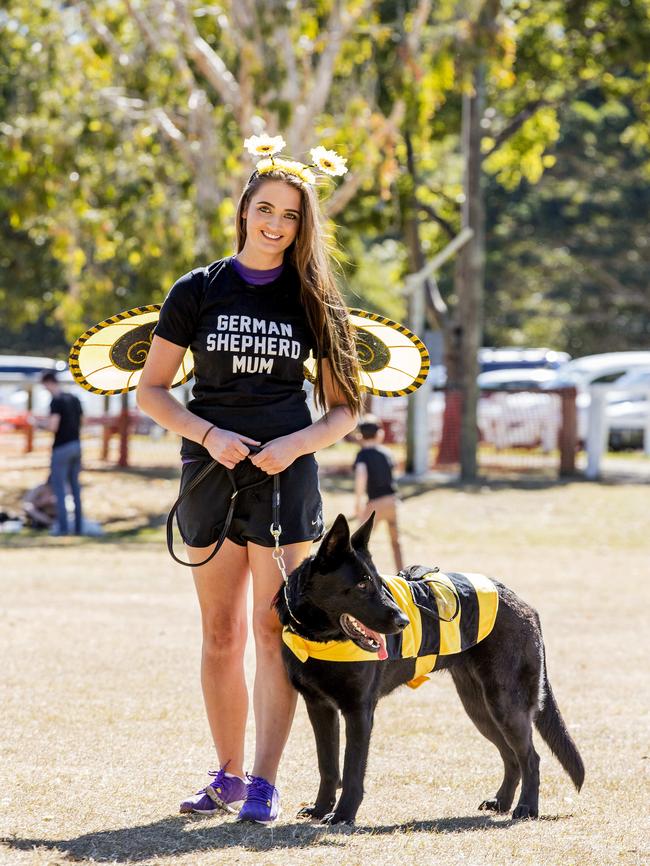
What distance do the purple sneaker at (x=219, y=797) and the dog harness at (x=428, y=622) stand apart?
26.5 inches

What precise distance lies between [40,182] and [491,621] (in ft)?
51.0

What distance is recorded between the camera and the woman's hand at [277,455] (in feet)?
15.4

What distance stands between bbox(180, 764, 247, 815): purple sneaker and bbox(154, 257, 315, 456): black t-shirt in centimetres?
124

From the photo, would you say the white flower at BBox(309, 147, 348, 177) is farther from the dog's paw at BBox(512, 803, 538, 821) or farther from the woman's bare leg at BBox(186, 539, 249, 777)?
the dog's paw at BBox(512, 803, 538, 821)

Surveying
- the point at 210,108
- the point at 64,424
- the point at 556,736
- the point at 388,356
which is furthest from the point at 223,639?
the point at 210,108

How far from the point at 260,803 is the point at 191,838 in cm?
35

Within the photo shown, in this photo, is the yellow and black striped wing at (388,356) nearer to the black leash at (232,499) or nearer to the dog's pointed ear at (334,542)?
the black leash at (232,499)

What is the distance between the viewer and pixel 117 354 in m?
5.22

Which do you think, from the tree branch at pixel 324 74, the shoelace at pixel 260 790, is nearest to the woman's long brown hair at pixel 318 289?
the shoelace at pixel 260 790

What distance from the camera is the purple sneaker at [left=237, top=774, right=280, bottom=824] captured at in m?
4.80

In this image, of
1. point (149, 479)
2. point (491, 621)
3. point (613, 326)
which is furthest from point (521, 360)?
point (491, 621)

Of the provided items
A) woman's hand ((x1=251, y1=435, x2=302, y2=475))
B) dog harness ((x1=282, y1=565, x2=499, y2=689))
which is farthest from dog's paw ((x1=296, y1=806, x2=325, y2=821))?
woman's hand ((x1=251, y1=435, x2=302, y2=475))

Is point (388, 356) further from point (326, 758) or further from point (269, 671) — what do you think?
point (326, 758)

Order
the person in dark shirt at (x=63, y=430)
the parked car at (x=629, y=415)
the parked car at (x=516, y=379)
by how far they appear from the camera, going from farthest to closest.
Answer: the parked car at (x=516, y=379) < the parked car at (x=629, y=415) < the person in dark shirt at (x=63, y=430)
